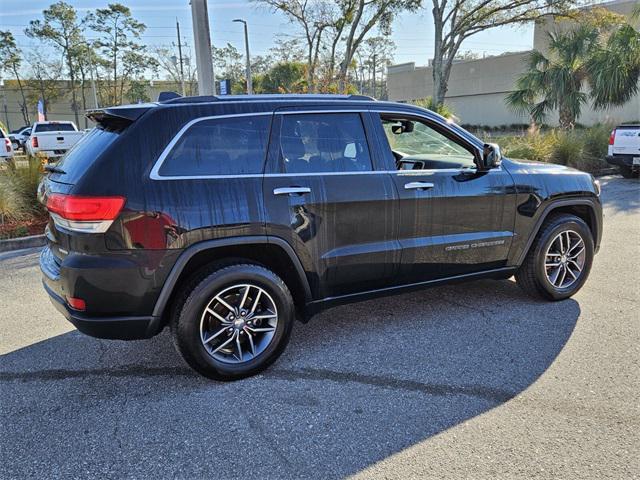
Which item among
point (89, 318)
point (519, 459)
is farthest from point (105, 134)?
point (519, 459)

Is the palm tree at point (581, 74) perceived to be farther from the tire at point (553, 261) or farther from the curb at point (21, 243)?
the curb at point (21, 243)

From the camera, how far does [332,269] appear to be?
11.6 ft

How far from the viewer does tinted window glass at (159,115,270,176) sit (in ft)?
10.1

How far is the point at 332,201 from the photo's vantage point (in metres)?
3.43

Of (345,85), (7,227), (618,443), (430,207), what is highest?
(345,85)

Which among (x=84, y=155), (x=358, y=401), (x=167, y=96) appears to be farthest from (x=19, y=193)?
(x=358, y=401)

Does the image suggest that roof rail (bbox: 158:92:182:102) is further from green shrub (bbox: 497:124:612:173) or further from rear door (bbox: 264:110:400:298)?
green shrub (bbox: 497:124:612:173)

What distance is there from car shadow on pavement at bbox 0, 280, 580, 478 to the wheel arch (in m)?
0.70

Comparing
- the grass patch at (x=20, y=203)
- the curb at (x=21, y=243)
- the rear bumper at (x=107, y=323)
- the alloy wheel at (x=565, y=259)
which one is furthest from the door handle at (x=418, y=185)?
the grass patch at (x=20, y=203)

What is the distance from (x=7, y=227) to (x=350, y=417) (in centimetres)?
681

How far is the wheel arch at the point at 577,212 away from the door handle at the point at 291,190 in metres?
2.20

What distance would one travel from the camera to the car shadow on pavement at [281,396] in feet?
8.38

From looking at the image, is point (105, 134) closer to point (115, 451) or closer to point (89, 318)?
point (89, 318)

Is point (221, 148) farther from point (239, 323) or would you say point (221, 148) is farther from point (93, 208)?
point (239, 323)
